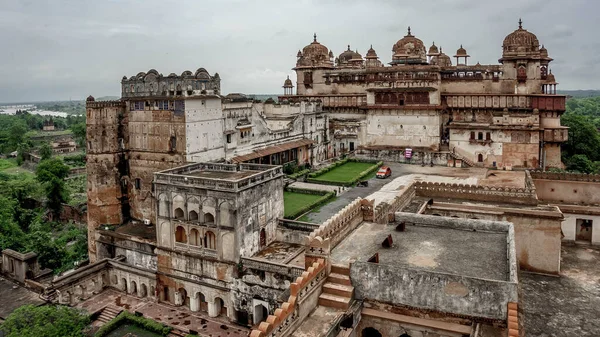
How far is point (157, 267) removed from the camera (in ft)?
101

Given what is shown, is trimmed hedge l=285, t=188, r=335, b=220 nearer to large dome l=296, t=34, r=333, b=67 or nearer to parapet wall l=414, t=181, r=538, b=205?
parapet wall l=414, t=181, r=538, b=205

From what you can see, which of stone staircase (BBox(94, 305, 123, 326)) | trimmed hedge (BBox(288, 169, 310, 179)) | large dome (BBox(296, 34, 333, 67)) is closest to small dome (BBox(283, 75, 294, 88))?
large dome (BBox(296, 34, 333, 67))

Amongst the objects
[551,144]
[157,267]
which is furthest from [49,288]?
[551,144]

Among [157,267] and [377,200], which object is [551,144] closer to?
[377,200]

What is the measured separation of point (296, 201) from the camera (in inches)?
1455

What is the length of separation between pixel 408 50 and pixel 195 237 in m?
40.4

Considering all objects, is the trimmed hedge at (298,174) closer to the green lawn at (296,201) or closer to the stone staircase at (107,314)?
the green lawn at (296,201)

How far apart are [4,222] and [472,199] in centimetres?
4014

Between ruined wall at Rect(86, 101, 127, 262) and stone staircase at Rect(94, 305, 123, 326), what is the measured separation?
797 cm

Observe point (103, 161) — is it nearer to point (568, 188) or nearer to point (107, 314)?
point (107, 314)

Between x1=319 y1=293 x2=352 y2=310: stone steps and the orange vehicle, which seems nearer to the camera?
x1=319 y1=293 x2=352 y2=310: stone steps

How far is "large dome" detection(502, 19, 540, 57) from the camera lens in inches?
1969

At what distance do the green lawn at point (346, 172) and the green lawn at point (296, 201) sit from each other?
484cm

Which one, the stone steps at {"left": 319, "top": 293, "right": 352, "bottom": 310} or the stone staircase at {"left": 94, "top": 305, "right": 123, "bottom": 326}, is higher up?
the stone steps at {"left": 319, "top": 293, "right": 352, "bottom": 310}
